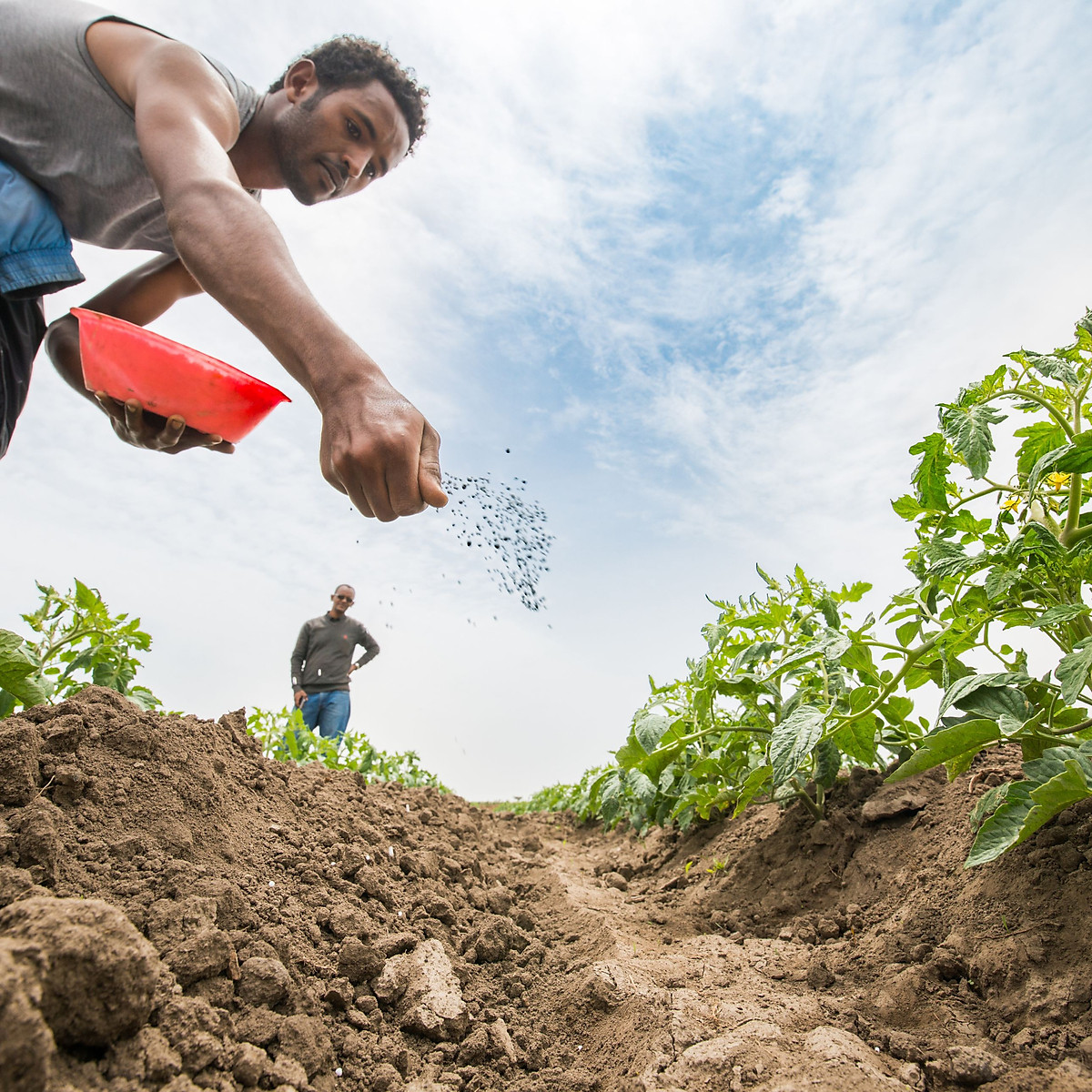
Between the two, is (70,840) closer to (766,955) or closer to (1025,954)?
(766,955)

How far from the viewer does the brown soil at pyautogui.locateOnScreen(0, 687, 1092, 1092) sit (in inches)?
43.5

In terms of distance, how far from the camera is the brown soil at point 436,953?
3.63ft

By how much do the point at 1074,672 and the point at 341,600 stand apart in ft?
25.6

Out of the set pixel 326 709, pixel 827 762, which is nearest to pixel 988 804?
pixel 827 762

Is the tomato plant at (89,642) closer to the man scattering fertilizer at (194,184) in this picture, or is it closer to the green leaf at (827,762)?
the man scattering fertilizer at (194,184)

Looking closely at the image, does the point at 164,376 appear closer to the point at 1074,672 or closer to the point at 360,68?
the point at 360,68

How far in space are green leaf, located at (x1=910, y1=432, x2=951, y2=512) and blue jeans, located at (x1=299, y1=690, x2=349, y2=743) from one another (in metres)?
7.06

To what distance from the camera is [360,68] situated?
10.1 ft

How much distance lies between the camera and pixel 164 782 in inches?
69.5

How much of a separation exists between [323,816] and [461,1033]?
0.85 metres

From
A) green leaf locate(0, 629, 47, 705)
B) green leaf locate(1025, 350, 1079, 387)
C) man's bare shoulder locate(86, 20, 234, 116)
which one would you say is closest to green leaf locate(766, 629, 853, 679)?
green leaf locate(1025, 350, 1079, 387)

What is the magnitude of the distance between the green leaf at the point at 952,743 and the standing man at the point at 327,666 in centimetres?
707

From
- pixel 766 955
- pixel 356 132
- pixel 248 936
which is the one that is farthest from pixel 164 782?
pixel 356 132

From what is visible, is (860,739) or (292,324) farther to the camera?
(860,739)
